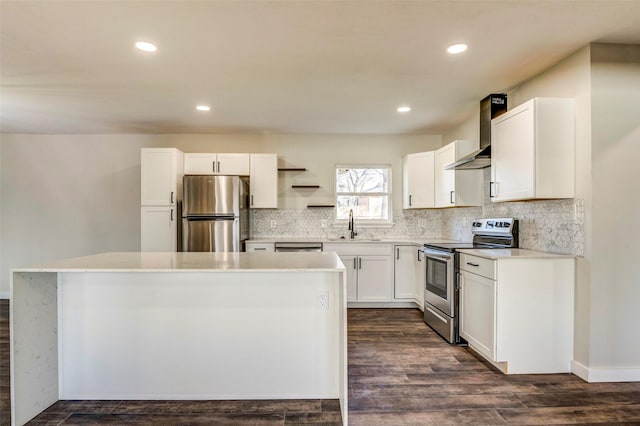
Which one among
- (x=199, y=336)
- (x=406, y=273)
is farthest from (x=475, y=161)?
(x=199, y=336)

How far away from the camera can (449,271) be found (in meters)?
3.20

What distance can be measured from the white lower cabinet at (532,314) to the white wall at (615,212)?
0.57 ft

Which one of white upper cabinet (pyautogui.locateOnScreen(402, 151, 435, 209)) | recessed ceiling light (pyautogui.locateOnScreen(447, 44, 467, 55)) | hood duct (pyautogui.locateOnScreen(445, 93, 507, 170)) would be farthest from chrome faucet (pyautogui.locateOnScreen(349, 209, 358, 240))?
recessed ceiling light (pyautogui.locateOnScreen(447, 44, 467, 55))

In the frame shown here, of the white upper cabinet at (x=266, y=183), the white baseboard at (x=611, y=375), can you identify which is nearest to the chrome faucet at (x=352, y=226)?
the white upper cabinet at (x=266, y=183)

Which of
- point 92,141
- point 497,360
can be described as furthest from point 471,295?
point 92,141

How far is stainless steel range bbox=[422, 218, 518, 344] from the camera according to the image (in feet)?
10.3

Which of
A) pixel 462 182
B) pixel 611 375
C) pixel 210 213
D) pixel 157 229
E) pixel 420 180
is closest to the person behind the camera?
pixel 611 375

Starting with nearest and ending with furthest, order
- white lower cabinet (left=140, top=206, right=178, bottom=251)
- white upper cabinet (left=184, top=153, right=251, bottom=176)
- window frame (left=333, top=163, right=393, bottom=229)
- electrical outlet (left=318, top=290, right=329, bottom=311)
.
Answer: electrical outlet (left=318, top=290, right=329, bottom=311)
white lower cabinet (left=140, top=206, right=178, bottom=251)
white upper cabinet (left=184, top=153, right=251, bottom=176)
window frame (left=333, top=163, right=393, bottom=229)

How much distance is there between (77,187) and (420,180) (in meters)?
4.88

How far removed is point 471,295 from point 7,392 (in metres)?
3.52

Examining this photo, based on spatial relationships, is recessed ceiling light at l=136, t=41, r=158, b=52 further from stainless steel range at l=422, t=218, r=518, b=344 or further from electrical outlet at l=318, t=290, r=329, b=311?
stainless steel range at l=422, t=218, r=518, b=344

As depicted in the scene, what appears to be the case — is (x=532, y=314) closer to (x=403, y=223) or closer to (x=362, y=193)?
(x=403, y=223)

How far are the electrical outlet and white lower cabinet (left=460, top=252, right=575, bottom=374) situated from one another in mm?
1343

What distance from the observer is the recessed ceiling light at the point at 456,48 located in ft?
7.68
